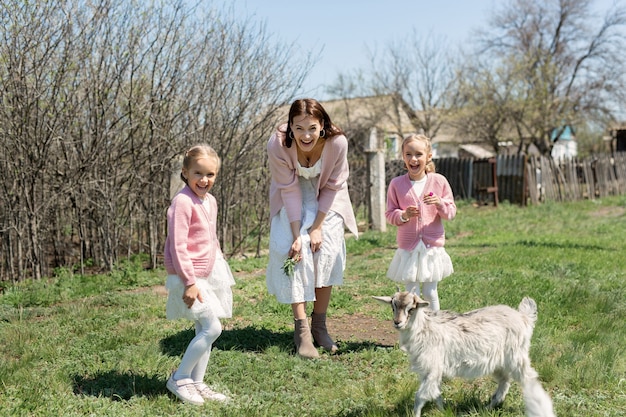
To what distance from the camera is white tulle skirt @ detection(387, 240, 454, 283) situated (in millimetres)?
4879

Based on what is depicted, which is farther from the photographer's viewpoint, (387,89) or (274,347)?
(387,89)

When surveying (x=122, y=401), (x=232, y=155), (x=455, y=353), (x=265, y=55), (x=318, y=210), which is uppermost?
(x=265, y=55)

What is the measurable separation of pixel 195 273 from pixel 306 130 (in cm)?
140

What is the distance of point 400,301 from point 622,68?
35646 mm

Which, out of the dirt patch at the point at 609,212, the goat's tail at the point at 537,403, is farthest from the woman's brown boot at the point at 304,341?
the dirt patch at the point at 609,212

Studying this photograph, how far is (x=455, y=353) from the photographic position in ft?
11.9

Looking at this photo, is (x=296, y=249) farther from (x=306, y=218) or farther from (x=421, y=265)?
(x=421, y=265)

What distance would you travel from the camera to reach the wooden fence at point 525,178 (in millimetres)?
20828

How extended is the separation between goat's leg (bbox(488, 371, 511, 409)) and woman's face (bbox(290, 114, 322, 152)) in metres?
2.10

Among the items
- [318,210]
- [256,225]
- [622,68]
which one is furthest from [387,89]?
[318,210]

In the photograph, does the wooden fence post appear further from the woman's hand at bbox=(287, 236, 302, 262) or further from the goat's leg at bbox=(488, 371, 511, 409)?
the goat's leg at bbox=(488, 371, 511, 409)

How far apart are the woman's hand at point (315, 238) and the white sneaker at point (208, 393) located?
55.3 inches

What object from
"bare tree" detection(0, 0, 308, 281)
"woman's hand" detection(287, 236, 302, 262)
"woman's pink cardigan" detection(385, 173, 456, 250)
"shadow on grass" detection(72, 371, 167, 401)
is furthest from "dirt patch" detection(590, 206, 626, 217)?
"shadow on grass" detection(72, 371, 167, 401)

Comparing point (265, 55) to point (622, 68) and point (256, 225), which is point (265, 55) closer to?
point (256, 225)
